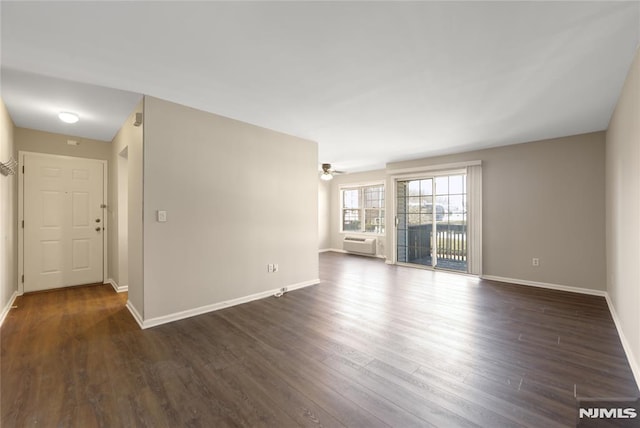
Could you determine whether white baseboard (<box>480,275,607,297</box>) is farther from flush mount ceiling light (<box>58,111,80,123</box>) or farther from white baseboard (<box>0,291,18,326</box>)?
white baseboard (<box>0,291,18,326</box>)

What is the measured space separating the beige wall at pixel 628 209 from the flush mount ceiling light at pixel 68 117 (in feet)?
18.7

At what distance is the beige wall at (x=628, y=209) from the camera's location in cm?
217

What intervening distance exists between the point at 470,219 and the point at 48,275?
7.38 m

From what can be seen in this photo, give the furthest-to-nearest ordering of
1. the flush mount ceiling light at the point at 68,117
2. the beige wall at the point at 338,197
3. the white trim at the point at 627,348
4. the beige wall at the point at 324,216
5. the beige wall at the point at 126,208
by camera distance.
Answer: the beige wall at the point at 324,216 → the beige wall at the point at 338,197 → the flush mount ceiling light at the point at 68,117 → the beige wall at the point at 126,208 → the white trim at the point at 627,348

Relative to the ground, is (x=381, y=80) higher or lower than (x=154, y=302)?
higher

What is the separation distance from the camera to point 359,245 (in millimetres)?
7965

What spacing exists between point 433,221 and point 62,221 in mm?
6895

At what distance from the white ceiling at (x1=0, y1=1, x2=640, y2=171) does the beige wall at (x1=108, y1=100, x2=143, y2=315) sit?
0.63 metres

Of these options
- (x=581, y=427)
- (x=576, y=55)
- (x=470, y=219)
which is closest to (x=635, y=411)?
(x=581, y=427)

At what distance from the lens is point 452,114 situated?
138 inches

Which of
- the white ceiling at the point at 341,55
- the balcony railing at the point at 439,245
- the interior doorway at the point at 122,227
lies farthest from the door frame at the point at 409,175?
the interior doorway at the point at 122,227

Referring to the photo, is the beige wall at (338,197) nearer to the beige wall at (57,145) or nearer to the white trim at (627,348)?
the white trim at (627,348)

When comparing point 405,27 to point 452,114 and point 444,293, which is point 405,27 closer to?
point 452,114

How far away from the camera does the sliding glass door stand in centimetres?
576
